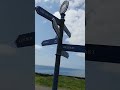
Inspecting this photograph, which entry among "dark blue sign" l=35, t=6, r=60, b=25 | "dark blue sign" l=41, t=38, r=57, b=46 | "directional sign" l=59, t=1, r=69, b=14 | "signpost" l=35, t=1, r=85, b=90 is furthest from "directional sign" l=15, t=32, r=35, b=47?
"directional sign" l=59, t=1, r=69, b=14

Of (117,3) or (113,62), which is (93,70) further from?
(117,3)

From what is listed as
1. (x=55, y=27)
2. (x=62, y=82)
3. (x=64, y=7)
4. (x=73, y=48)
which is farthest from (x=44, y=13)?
(x=62, y=82)

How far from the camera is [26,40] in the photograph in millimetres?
2709

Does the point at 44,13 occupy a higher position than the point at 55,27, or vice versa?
the point at 44,13

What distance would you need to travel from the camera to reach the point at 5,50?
2762mm

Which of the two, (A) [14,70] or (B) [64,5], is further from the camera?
(B) [64,5]

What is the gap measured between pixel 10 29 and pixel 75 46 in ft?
5.05

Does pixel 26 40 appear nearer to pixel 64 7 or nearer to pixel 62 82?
pixel 64 7

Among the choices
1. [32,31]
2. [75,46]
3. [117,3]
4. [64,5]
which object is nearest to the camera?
[117,3]

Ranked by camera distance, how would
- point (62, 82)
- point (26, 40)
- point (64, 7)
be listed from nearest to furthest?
point (26, 40) < point (64, 7) < point (62, 82)

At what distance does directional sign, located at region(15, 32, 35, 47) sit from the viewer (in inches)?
106

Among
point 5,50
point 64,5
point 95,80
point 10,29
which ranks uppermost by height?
point 64,5

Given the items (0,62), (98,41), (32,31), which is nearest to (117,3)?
(98,41)

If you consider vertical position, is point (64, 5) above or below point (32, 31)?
above
